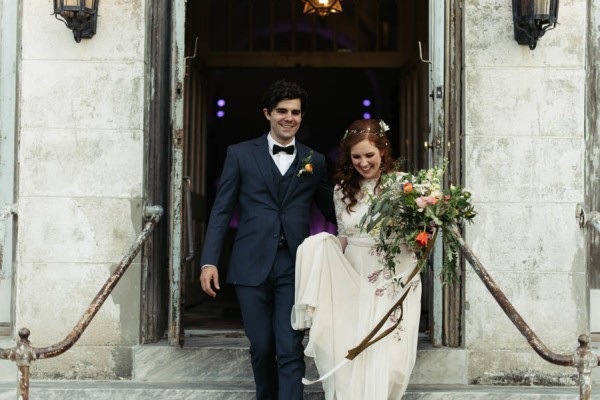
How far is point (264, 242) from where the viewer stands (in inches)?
226

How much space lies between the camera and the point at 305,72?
15.5m

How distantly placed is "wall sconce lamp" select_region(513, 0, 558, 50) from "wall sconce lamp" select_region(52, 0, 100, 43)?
3.03 meters

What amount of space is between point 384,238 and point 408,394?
1.40m

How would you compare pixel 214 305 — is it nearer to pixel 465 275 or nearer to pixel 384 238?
pixel 465 275

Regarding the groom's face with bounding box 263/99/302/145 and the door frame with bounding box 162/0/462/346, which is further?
the door frame with bounding box 162/0/462/346

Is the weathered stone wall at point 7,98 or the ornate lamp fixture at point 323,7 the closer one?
the weathered stone wall at point 7,98

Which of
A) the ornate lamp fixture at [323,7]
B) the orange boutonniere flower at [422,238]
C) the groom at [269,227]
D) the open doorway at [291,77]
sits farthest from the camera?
the ornate lamp fixture at [323,7]

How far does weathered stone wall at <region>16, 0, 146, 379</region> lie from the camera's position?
6773mm

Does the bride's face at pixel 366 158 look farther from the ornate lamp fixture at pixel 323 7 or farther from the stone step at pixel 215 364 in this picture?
the ornate lamp fixture at pixel 323 7

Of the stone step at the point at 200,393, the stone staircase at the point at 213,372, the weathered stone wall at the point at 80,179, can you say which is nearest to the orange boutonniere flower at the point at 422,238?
the stone step at the point at 200,393

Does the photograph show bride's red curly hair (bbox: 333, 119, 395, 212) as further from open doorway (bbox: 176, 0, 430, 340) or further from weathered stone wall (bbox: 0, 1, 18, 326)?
weathered stone wall (bbox: 0, 1, 18, 326)

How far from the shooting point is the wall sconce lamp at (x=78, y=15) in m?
6.67

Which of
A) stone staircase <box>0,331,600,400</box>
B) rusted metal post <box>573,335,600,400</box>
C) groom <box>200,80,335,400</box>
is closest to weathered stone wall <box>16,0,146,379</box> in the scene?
stone staircase <box>0,331,600,400</box>

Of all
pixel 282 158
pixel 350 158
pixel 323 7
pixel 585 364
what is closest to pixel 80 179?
pixel 282 158
